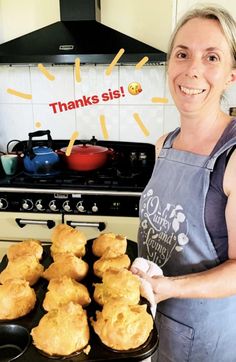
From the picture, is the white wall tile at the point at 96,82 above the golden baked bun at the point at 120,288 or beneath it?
above

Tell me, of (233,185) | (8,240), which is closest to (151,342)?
→ (233,185)

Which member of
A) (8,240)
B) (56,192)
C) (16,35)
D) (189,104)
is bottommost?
(8,240)

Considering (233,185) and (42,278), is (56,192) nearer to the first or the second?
(42,278)

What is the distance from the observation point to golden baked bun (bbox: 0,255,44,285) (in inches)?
33.0

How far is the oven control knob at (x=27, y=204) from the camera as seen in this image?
1933 millimetres

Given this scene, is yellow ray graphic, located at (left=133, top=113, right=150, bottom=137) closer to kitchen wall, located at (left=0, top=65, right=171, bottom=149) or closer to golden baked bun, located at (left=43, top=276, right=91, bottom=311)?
kitchen wall, located at (left=0, top=65, right=171, bottom=149)

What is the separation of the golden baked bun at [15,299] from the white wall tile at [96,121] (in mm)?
1671

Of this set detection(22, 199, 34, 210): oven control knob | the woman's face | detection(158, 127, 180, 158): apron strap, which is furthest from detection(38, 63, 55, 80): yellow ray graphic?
the woman's face

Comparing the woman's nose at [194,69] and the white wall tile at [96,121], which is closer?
the woman's nose at [194,69]

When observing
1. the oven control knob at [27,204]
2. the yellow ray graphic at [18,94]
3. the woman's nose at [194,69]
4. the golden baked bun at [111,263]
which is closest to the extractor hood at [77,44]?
the yellow ray graphic at [18,94]

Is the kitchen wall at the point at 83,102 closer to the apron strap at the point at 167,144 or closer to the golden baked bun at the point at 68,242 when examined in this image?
the apron strap at the point at 167,144

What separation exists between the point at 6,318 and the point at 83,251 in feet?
0.96

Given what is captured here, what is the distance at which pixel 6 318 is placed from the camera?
734mm

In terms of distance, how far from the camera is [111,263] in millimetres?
853
